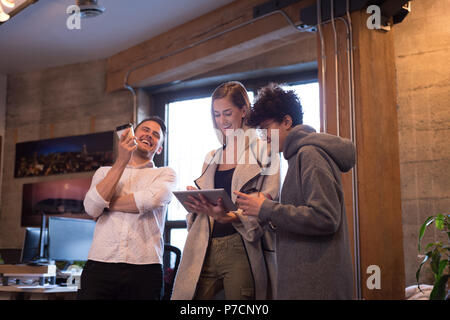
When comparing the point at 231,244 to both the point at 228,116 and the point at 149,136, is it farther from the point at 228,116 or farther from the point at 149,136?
the point at 149,136

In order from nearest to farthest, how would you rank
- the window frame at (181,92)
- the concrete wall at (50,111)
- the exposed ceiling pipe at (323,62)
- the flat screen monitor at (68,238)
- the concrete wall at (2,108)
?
1. the exposed ceiling pipe at (323,62)
2. the flat screen monitor at (68,238)
3. the window frame at (181,92)
4. the concrete wall at (50,111)
5. the concrete wall at (2,108)

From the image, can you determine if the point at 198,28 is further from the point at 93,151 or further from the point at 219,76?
the point at 93,151

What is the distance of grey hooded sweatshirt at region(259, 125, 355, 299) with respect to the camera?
1569 mm

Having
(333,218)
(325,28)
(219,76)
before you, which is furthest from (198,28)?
(333,218)

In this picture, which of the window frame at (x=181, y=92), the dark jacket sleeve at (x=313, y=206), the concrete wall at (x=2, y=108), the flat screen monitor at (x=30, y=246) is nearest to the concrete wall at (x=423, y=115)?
the window frame at (x=181, y=92)

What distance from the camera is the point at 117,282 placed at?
7.02ft

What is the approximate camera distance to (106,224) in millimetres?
2268

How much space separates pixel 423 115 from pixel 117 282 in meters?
2.90

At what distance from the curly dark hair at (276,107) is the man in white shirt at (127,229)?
2.28 feet

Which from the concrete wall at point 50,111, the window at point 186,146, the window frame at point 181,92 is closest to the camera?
the window frame at point 181,92

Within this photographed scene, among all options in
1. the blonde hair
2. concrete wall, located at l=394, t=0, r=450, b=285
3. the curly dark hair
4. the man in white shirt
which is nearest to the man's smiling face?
the man in white shirt

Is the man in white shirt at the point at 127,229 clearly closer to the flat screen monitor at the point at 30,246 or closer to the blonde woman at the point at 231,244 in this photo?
the blonde woman at the point at 231,244

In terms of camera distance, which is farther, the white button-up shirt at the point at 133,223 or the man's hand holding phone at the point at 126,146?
the man's hand holding phone at the point at 126,146

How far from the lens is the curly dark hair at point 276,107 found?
1.80 meters
